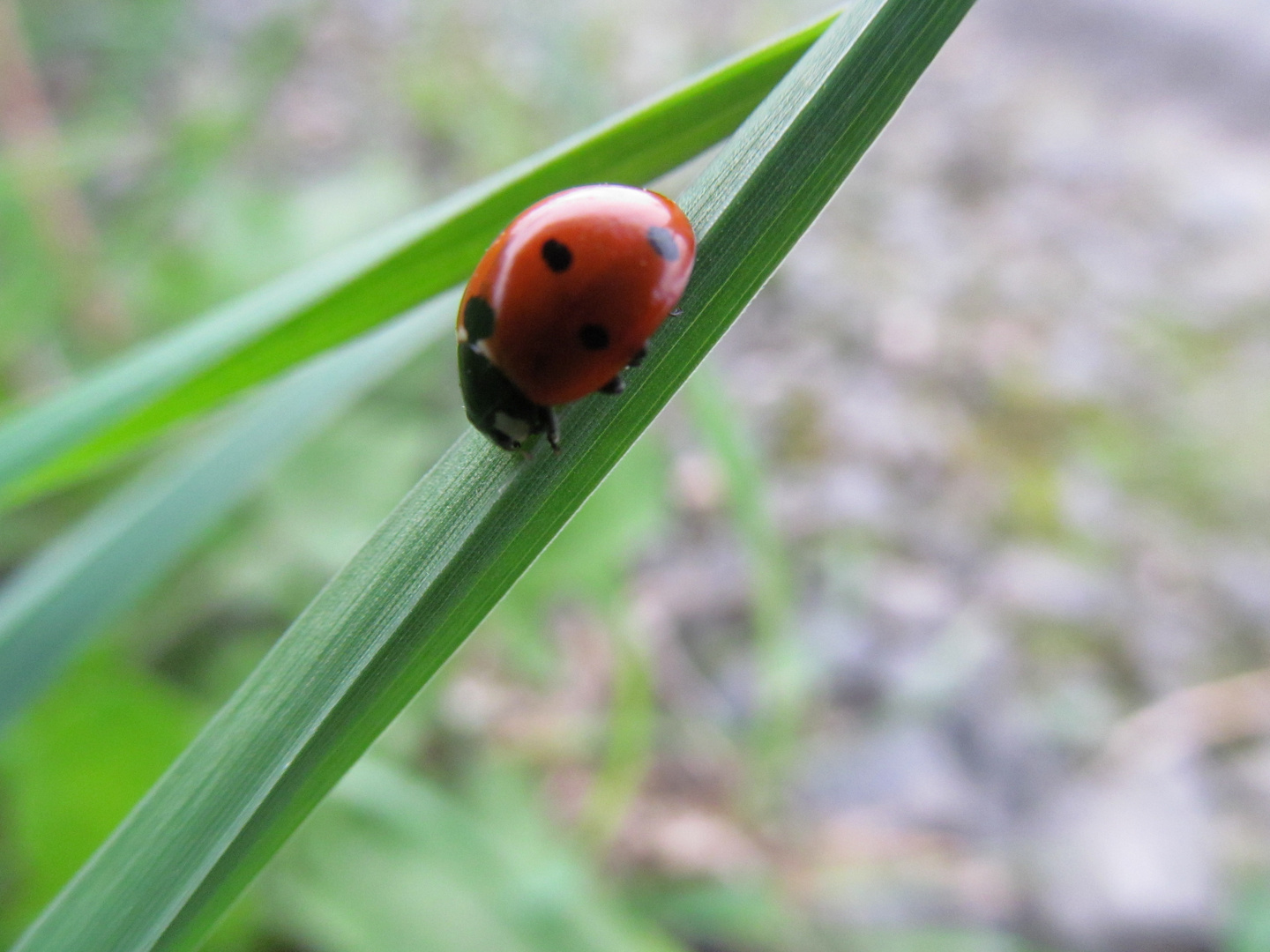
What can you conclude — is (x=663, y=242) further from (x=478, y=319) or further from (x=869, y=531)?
(x=869, y=531)

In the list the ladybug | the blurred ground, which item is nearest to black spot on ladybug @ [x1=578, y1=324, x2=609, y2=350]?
the ladybug

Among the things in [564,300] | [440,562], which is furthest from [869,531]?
[440,562]

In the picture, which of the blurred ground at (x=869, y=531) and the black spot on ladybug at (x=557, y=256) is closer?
the black spot on ladybug at (x=557, y=256)

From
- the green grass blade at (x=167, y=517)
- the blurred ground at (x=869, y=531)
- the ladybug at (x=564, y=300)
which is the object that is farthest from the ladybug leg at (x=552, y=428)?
the blurred ground at (x=869, y=531)

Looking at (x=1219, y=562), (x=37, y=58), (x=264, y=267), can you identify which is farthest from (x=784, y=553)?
(x=37, y=58)

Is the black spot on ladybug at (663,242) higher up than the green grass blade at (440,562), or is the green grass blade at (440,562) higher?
the black spot on ladybug at (663,242)

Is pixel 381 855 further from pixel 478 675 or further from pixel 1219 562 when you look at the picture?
pixel 1219 562

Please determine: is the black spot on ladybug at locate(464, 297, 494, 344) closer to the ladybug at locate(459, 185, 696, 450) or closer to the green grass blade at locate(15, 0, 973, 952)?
the ladybug at locate(459, 185, 696, 450)

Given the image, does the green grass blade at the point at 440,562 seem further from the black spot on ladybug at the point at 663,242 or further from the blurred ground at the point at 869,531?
the blurred ground at the point at 869,531
